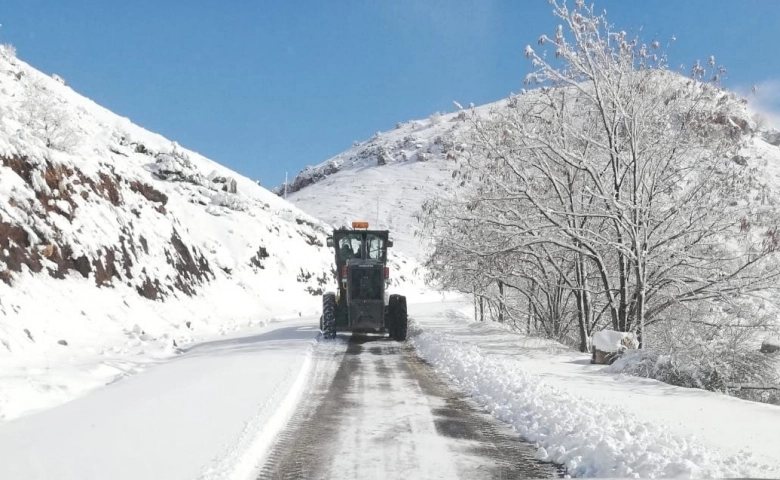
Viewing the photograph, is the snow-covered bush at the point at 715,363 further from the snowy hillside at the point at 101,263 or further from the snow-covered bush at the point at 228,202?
the snow-covered bush at the point at 228,202

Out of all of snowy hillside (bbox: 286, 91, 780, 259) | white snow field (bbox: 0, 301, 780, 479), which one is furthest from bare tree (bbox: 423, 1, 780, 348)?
snowy hillside (bbox: 286, 91, 780, 259)

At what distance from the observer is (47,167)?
1675cm

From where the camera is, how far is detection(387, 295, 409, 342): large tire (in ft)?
53.1

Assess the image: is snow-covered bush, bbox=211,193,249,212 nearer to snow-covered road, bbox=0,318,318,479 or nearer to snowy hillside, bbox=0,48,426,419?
snowy hillside, bbox=0,48,426,419

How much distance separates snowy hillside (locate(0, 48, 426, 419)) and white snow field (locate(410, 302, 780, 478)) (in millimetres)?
6333

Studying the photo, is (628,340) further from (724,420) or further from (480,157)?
(480,157)

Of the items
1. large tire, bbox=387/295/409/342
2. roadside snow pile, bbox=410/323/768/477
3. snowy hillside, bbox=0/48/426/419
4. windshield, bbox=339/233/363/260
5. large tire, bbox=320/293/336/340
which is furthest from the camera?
windshield, bbox=339/233/363/260

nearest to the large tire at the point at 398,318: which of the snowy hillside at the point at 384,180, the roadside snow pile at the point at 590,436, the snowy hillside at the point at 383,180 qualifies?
the roadside snow pile at the point at 590,436

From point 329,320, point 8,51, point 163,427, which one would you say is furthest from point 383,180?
point 163,427

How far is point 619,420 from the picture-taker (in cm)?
612

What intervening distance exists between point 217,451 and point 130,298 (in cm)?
1311

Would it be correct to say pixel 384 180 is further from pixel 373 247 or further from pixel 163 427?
pixel 163 427

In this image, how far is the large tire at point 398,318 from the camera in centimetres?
1619

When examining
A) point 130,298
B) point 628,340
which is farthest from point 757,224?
point 130,298
